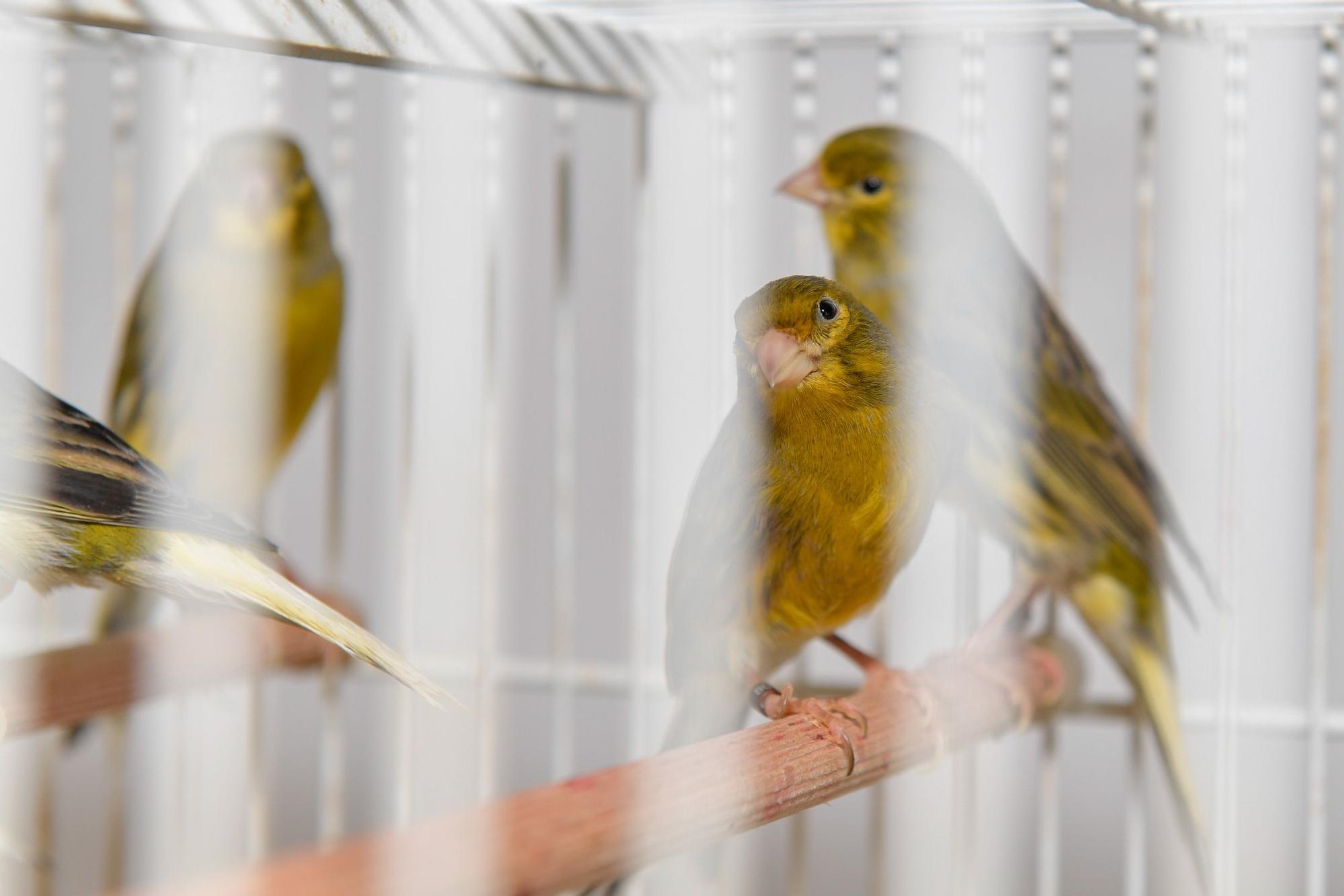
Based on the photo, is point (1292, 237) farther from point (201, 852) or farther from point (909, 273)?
point (201, 852)

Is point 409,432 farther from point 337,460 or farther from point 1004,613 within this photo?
point 1004,613

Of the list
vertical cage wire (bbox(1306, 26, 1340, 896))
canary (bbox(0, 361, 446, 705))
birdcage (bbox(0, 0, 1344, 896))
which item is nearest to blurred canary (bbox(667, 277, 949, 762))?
birdcage (bbox(0, 0, 1344, 896))

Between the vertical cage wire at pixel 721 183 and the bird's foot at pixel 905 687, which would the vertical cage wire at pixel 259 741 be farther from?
the bird's foot at pixel 905 687

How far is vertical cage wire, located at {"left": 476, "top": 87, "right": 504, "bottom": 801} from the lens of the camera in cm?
98

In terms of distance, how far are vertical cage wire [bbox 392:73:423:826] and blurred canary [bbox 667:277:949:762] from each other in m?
0.34

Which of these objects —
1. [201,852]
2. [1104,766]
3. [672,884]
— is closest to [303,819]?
[201,852]

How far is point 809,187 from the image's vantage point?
898 millimetres

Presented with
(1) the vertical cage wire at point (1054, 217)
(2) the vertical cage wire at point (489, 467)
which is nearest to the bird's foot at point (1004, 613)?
(1) the vertical cage wire at point (1054, 217)

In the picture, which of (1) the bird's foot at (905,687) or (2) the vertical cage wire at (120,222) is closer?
(1) the bird's foot at (905,687)

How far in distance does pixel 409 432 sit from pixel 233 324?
0.96 feet

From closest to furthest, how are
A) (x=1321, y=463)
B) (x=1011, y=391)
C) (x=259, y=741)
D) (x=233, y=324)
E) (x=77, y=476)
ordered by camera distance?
(x=77, y=476) < (x=233, y=324) < (x=1011, y=391) < (x=1321, y=463) < (x=259, y=741)

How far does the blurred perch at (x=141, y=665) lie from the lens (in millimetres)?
797

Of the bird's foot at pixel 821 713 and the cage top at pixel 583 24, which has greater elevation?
the cage top at pixel 583 24

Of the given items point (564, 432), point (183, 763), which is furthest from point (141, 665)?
point (564, 432)
